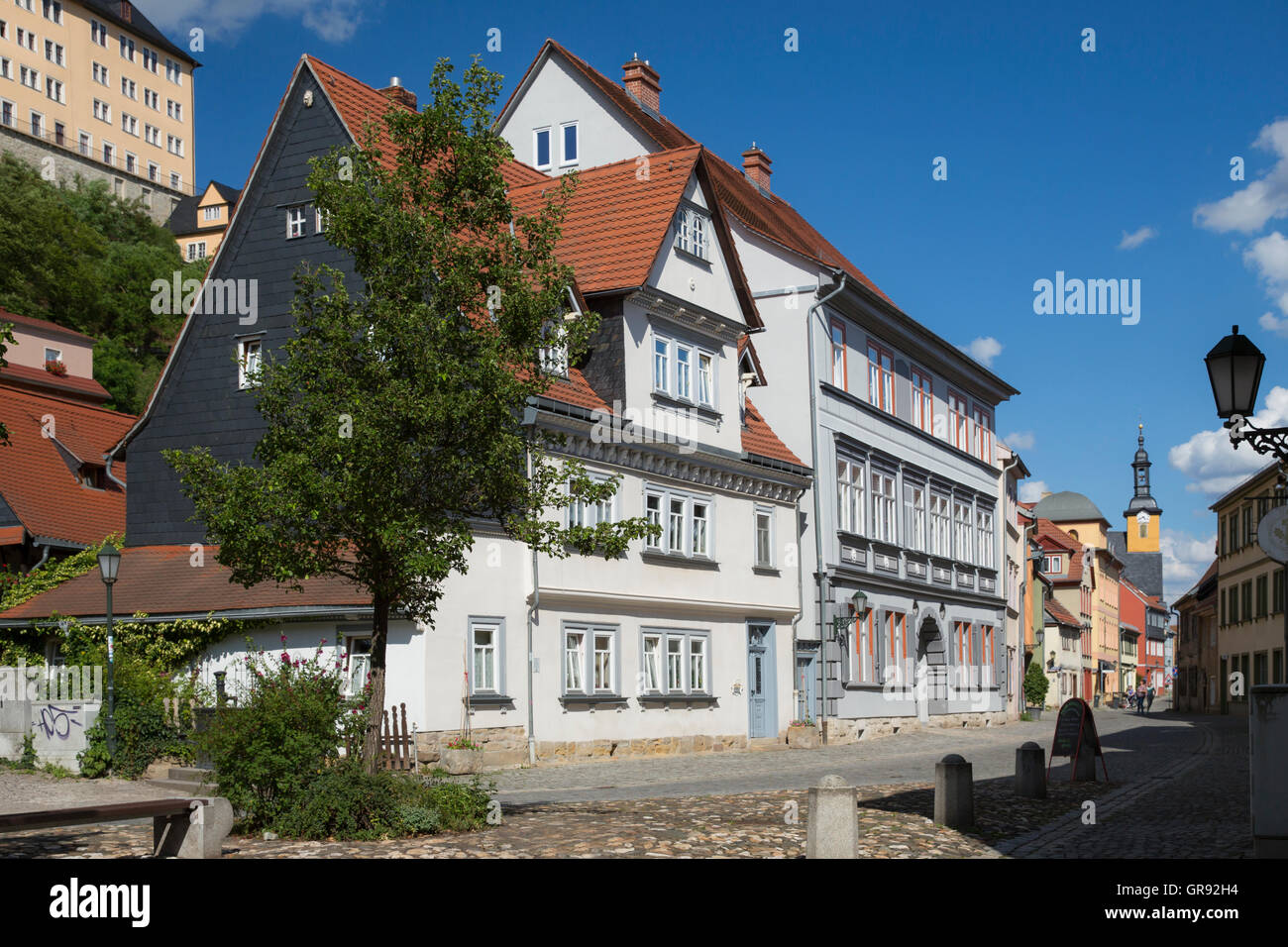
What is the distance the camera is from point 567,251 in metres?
31.5

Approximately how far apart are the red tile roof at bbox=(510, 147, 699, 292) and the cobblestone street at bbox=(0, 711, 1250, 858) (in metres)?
9.84

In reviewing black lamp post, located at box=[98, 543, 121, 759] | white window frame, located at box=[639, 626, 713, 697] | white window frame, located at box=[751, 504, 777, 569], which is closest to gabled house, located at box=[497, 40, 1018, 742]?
white window frame, located at box=[751, 504, 777, 569]

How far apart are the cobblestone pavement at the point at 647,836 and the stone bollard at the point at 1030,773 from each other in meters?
0.72

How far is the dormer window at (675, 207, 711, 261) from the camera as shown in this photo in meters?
31.4

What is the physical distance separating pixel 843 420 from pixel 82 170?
84262 millimetres

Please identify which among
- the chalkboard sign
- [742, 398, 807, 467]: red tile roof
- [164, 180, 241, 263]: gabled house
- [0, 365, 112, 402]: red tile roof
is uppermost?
[164, 180, 241, 263]: gabled house

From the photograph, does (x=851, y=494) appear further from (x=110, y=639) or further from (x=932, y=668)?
(x=110, y=639)

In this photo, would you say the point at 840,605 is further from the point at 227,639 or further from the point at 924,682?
the point at 227,639

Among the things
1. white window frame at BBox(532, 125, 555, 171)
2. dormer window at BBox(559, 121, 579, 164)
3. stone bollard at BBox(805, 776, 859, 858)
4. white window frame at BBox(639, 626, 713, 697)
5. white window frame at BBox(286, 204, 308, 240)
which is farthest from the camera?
white window frame at BBox(532, 125, 555, 171)

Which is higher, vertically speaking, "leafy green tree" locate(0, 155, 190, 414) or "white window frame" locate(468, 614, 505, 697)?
"leafy green tree" locate(0, 155, 190, 414)

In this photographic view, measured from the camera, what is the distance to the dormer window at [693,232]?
3138 centimetres

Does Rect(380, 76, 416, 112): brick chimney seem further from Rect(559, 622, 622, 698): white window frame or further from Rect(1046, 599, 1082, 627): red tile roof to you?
Rect(1046, 599, 1082, 627): red tile roof
